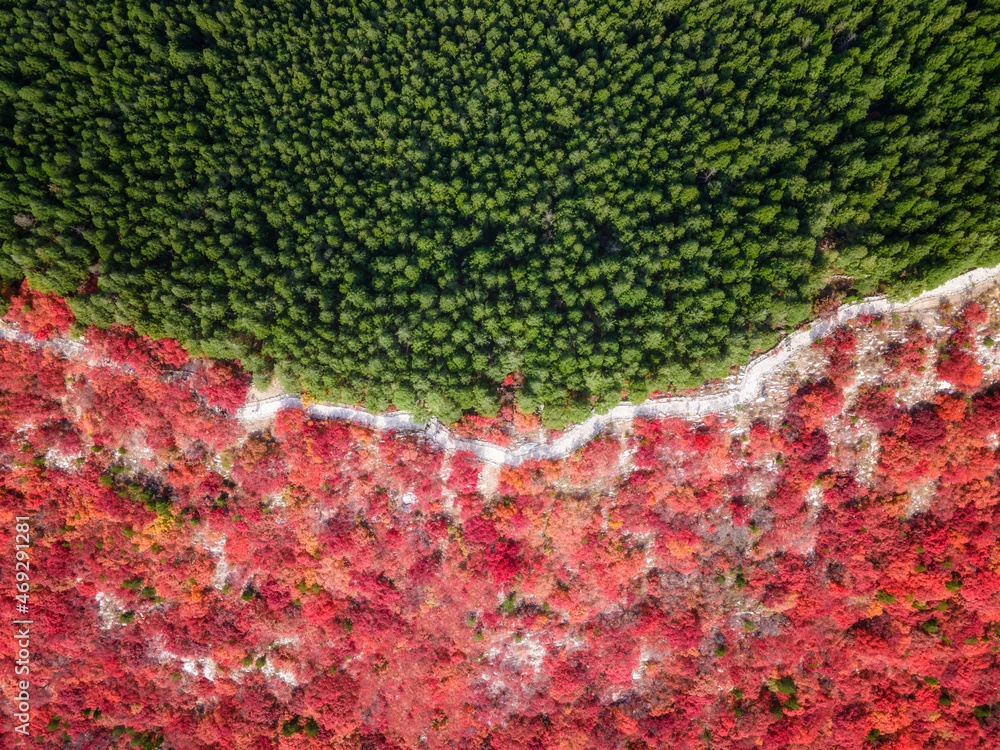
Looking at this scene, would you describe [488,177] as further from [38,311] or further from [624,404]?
[38,311]

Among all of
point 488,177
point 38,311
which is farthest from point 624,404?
point 38,311

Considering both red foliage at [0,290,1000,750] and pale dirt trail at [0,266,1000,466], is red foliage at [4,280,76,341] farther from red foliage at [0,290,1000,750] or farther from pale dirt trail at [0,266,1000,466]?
red foliage at [0,290,1000,750]

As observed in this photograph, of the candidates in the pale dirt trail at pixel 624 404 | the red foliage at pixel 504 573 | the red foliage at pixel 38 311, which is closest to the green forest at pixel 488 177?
the red foliage at pixel 38 311

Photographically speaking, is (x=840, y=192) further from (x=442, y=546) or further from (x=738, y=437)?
(x=442, y=546)

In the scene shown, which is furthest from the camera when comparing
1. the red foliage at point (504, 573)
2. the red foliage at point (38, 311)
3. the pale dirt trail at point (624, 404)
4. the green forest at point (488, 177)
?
the red foliage at point (38, 311)

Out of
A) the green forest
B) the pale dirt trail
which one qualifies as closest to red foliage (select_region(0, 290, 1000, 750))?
the pale dirt trail

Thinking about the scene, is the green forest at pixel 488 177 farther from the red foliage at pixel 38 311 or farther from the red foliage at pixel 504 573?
the red foliage at pixel 504 573
